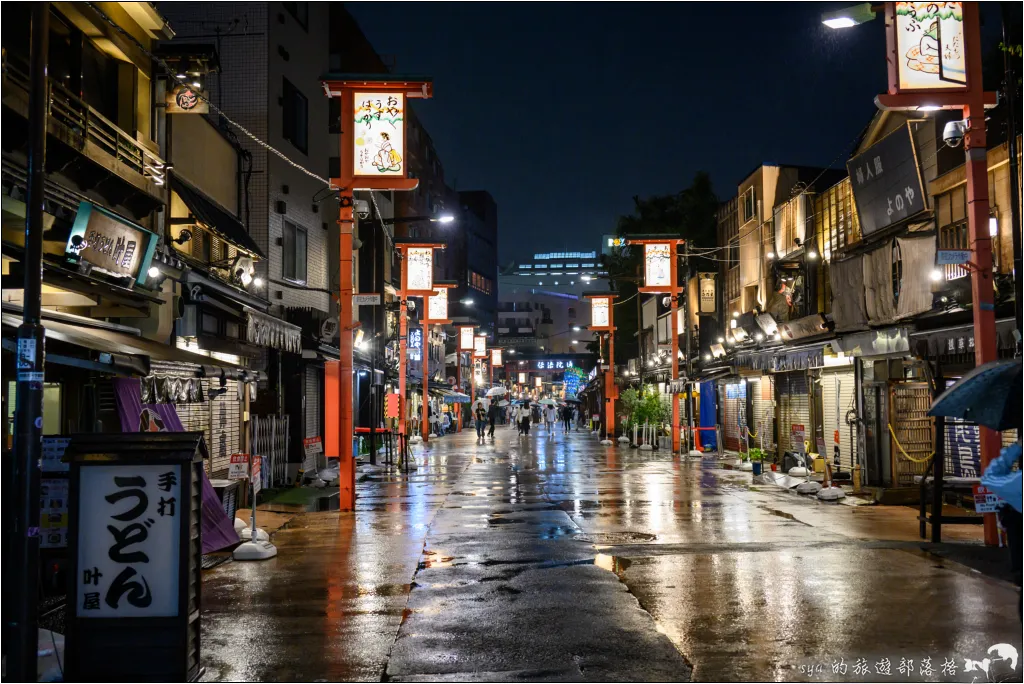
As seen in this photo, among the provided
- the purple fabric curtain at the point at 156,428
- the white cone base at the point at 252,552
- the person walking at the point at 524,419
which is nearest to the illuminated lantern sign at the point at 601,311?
the person walking at the point at 524,419

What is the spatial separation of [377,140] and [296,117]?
11811mm

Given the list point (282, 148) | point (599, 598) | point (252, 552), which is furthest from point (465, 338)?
point (599, 598)

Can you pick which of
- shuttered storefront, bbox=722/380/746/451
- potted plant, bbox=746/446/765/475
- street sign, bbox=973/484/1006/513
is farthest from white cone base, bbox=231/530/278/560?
shuttered storefront, bbox=722/380/746/451

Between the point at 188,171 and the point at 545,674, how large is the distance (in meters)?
17.1

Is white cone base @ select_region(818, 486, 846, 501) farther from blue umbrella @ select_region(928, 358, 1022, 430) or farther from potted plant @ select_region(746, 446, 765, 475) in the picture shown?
blue umbrella @ select_region(928, 358, 1022, 430)

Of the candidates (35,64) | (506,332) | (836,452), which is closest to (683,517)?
(836,452)

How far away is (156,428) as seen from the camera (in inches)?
511

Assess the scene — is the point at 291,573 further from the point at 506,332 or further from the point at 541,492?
the point at 506,332

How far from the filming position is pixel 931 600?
30.6 feet

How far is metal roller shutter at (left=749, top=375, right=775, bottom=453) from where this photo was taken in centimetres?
3203

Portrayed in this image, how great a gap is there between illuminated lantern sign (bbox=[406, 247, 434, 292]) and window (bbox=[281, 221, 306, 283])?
9.51 meters

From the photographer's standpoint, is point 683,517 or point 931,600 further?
point 683,517

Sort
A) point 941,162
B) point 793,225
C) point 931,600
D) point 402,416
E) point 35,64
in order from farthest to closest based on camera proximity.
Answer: point 402,416
point 793,225
point 941,162
point 931,600
point 35,64

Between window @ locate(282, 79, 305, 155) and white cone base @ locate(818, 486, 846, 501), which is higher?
window @ locate(282, 79, 305, 155)
